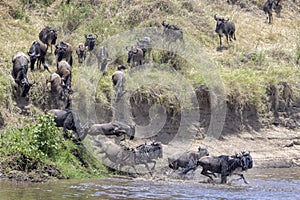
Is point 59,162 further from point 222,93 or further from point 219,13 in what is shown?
point 219,13

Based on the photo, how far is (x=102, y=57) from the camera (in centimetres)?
2148

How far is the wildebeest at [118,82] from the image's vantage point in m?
19.4

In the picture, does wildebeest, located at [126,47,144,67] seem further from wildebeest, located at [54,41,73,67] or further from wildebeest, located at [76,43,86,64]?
wildebeest, located at [54,41,73,67]

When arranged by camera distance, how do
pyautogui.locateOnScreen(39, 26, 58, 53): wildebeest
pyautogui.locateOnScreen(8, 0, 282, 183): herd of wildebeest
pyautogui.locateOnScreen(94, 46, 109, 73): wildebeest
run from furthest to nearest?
pyautogui.locateOnScreen(39, 26, 58, 53): wildebeest
pyautogui.locateOnScreen(94, 46, 109, 73): wildebeest
pyautogui.locateOnScreen(8, 0, 282, 183): herd of wildebeest

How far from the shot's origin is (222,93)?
2100 centimetres

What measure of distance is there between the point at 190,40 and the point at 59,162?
37.6 ft

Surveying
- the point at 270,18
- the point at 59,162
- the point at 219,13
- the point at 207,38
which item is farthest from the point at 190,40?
the point at 59,162

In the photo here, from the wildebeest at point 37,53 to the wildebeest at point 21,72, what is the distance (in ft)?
2.94

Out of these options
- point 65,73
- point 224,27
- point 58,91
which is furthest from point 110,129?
point 224,27

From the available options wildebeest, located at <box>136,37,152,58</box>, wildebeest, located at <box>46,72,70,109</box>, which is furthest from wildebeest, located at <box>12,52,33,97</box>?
wildebeest, located at <box>136,37,152,58</box>

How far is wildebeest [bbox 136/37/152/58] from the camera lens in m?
22.5

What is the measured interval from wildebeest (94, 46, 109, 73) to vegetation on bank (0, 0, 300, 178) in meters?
0.32

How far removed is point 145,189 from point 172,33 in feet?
37.3

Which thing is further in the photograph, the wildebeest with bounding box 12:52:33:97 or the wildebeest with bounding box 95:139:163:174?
the wildebeest with bounding box 12:52:33:97
